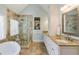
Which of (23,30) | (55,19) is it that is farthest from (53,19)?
(23,30)

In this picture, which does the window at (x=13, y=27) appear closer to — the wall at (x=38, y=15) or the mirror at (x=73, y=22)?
the mirror at (x=73, y=22)

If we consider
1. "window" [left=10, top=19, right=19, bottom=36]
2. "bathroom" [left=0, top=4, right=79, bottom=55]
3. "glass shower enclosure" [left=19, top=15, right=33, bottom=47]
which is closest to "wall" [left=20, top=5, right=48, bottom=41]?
"bathroom" [left=0, top=4, right=79, bottom=55]

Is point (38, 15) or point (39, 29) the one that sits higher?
point (38, 15)

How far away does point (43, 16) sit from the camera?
8070 mm

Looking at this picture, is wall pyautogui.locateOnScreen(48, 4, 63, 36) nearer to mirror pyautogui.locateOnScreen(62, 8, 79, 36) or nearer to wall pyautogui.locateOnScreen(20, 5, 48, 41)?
mirror pyautogui.locateOnScreen(62, 8, 79, 36)

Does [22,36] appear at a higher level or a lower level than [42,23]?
lower

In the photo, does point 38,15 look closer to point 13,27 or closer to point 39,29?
point 39,29

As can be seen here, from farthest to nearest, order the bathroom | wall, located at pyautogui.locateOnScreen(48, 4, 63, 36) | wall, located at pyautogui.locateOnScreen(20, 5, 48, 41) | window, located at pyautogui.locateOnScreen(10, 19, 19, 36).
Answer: wall, located at pyautogui.locateOnScreen(20, 5, 48, 41) < window, located at pyautogui.locateOnScreen(10, 19, 19, 36) < wall, located at pyautogui.locateOnScreen(48, 4, 63, 36) < the bathroom

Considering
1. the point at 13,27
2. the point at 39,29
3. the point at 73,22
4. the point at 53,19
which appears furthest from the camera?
the point at 39,29

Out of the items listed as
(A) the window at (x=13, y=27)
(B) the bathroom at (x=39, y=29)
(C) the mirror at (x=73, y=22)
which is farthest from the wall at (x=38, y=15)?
(C) the mirror at (x=73, y=22)

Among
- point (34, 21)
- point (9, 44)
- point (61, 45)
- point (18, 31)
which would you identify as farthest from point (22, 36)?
point (61, 45)
